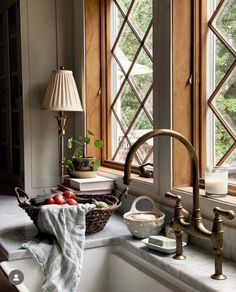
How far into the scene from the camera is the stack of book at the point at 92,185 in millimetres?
2111

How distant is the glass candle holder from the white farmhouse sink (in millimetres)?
337

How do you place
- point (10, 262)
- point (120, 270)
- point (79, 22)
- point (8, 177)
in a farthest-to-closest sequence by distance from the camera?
point (8, 177), point (79, 22), point (120, 270), point (10, 262)

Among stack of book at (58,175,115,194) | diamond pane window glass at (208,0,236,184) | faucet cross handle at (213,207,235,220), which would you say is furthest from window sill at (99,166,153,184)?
faucet cross handle at (213,207,235,220)

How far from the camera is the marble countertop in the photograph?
1.28 m

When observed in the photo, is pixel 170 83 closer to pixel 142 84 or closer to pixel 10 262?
pixel 142 84

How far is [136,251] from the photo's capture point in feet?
5.24

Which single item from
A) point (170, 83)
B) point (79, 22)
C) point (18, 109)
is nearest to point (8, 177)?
point (18, 109)

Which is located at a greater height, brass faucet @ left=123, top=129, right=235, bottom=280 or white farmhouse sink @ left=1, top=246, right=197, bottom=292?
brass faucet @ left=123, top=129, right=235, bottom=280

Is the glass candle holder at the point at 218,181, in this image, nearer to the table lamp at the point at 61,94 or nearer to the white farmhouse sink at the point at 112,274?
the white farmhouse sink at the point at 112,274

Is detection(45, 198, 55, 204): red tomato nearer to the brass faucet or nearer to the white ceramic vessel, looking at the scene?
the white ceramic vessel

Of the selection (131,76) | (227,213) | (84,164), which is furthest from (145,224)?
(131,76)

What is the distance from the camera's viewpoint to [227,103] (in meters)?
1.65

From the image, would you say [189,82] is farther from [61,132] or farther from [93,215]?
[61,132]

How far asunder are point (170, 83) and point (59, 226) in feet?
2.30
